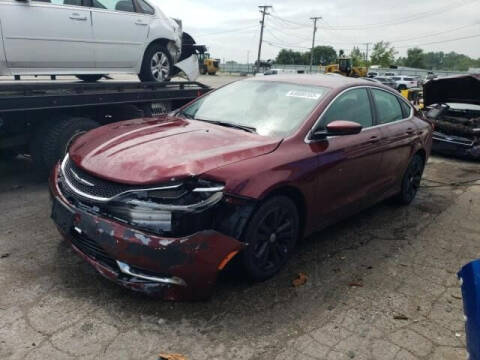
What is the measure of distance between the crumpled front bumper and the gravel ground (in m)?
0.24

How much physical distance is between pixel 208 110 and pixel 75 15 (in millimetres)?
2903

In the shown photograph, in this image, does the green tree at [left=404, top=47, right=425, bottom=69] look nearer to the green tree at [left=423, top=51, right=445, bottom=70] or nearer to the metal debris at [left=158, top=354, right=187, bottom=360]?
the green tree at [left=423, top=51, right=445, bottom=70]

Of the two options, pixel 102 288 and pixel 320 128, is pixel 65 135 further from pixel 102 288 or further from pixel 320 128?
pixel 320 128

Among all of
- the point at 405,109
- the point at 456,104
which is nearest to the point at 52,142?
the point at 405,109

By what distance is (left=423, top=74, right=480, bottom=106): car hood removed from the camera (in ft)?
27.5

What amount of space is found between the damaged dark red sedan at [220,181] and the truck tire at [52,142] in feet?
5.73

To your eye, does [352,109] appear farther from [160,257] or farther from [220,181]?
[160,257]

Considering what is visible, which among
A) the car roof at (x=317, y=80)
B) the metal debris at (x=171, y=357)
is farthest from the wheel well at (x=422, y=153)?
the metal debris at (x=171, y=357)

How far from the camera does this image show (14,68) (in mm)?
5422

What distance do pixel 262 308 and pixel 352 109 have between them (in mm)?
2188

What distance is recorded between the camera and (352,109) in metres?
4.26

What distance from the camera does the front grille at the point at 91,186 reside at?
2.87m

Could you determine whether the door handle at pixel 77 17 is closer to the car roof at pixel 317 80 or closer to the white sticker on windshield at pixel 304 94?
the car roof at pixel 317 80

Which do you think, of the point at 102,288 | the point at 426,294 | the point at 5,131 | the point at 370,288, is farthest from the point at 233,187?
the point at 5,131
